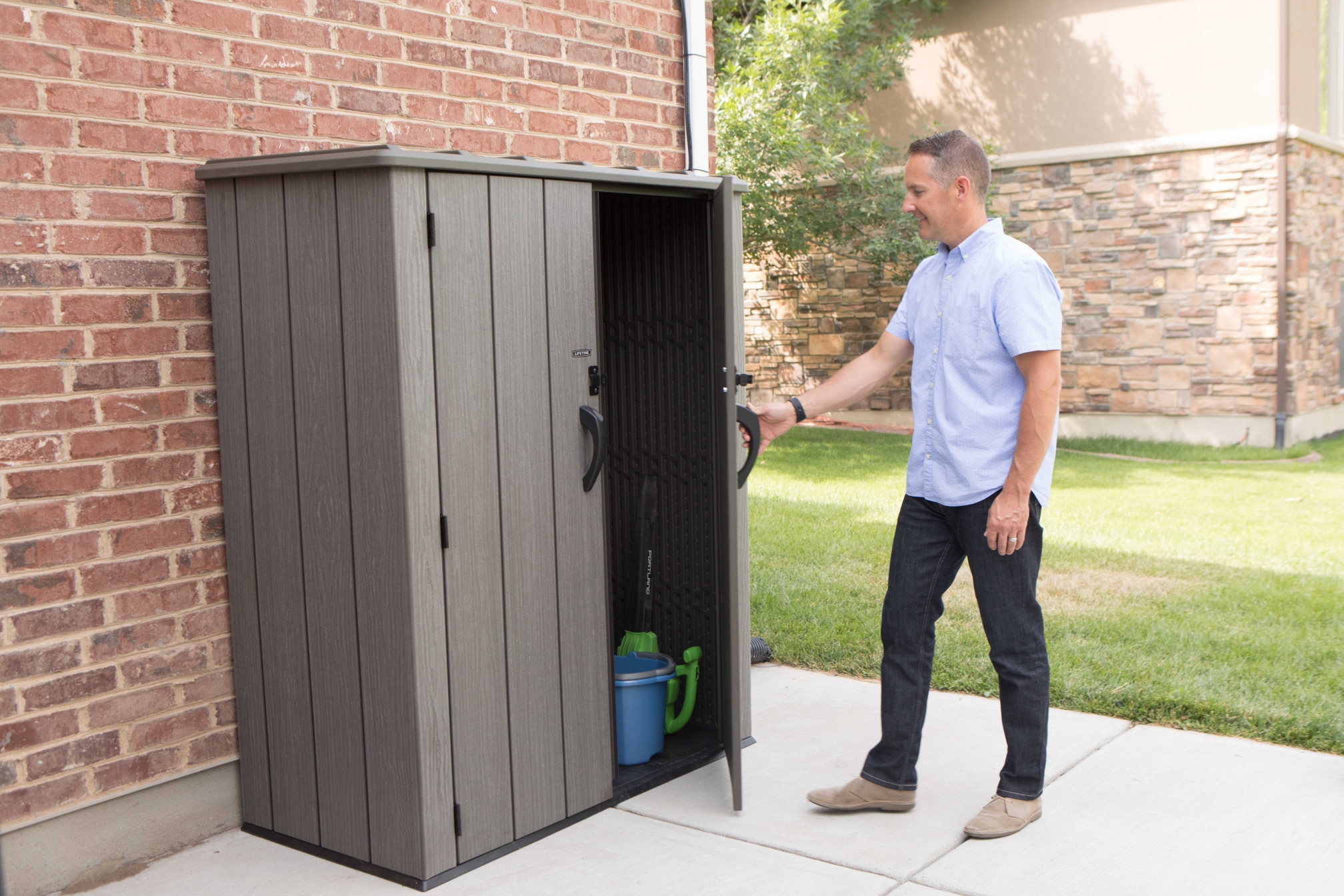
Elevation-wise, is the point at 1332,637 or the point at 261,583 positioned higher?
the point at 261,583

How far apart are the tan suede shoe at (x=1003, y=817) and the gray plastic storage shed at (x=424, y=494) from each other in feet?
2.24

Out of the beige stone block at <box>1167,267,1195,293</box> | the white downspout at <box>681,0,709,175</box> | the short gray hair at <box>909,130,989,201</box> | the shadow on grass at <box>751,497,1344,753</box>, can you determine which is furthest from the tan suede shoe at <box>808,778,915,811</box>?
the beige stone block at <box>1167,267,1195,293</box>

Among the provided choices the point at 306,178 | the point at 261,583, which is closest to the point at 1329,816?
the point at 261,583

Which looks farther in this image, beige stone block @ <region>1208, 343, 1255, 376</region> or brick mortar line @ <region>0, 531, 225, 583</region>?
beige stone block @ <region>1208, 343, 1255, 376</region>

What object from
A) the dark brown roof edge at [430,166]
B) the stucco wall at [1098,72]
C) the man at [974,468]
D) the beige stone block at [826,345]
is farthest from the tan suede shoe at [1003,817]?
the beige stone block at [826,345]

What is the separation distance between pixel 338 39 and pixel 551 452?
4.60ft

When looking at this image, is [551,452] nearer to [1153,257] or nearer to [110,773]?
[110,773]

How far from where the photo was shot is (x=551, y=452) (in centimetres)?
336

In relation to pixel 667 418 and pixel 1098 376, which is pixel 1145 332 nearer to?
pixel 1098 376

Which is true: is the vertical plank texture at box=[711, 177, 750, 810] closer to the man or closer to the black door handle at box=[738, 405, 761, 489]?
the black door handle at box=[738, 405, 761, 489]

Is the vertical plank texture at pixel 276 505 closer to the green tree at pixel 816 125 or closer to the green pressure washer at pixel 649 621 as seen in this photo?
the green pressure washer at pixel 649 621

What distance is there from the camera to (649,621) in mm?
4359

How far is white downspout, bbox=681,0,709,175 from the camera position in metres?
4.55

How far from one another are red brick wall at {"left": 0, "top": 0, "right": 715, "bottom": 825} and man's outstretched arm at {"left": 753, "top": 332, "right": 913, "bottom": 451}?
1.46m
